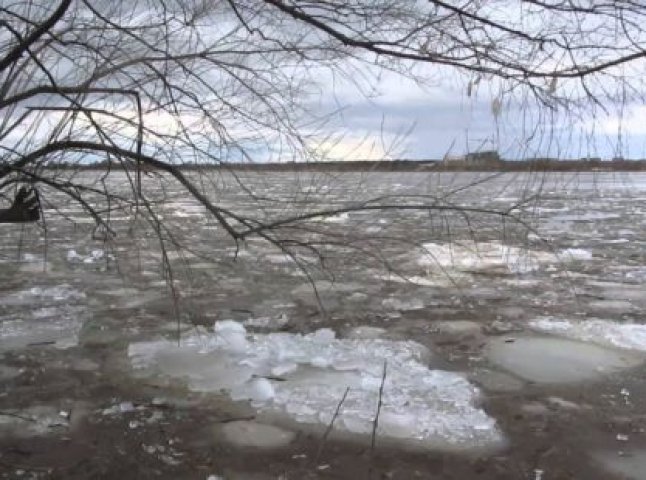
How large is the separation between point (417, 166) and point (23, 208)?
1.79 m

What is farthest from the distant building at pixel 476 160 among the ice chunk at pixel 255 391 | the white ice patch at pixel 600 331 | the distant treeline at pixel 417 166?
the white ice patch at pixel 600 331

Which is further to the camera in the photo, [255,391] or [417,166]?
[255,391]

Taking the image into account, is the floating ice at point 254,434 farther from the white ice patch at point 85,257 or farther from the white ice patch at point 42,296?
the white ice patch at point 85,257

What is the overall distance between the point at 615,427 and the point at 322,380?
5.53 ft

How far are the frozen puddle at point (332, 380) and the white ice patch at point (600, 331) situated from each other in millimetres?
1281

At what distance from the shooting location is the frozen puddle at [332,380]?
3.89m

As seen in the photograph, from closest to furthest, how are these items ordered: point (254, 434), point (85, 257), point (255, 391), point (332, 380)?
point (254, 434), point (255, 391), point (332, 380), point (85, 257)

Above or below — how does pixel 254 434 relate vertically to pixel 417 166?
below

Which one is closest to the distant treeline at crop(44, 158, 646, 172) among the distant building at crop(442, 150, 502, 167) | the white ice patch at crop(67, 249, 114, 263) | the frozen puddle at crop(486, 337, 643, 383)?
the distant building at crop(442, 150, 502, 167)

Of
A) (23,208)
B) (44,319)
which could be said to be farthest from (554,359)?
(44,319)

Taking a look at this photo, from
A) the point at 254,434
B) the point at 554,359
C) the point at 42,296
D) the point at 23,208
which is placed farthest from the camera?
the point at 42,296

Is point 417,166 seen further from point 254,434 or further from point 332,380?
point 332,380

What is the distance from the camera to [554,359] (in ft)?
16.7

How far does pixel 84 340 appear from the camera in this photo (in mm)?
5469
